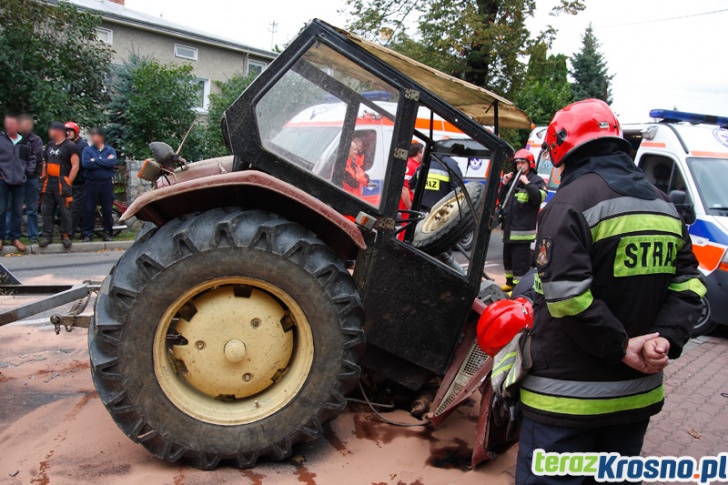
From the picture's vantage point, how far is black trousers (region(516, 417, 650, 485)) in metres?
2.26

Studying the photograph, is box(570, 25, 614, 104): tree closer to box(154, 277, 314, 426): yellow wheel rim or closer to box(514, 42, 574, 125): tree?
box(514, 42, 574, 125): tree

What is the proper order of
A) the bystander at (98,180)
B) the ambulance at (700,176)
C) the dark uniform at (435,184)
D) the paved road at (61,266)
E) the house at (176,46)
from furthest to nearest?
the house at (176,46), the bystander at (98,180), the paved road at (61,266), the ambulance at (700,176), the dark uniform at (435,184)

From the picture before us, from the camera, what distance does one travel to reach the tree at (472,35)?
15.9m

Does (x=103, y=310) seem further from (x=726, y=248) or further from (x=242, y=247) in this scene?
(x=726, y=248)

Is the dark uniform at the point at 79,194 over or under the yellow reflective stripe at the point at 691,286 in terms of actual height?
under

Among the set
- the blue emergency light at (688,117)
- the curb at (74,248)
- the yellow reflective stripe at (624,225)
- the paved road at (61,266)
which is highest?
the blue emergency light at (688,117)

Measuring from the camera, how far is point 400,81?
124 inches

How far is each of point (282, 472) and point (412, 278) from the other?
4.02 ft

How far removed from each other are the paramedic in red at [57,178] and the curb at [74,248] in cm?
9

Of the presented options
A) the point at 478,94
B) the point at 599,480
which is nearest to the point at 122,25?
the point at 478,94

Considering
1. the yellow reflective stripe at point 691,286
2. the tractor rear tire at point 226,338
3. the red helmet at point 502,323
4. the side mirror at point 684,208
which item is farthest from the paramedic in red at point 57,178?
the yellow reflective stripe at point 691,286

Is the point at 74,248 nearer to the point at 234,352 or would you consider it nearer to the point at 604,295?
the point at 234,352

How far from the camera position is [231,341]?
2.95m

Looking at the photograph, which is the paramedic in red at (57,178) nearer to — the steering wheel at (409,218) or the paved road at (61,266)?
the paved road at (61,266)
